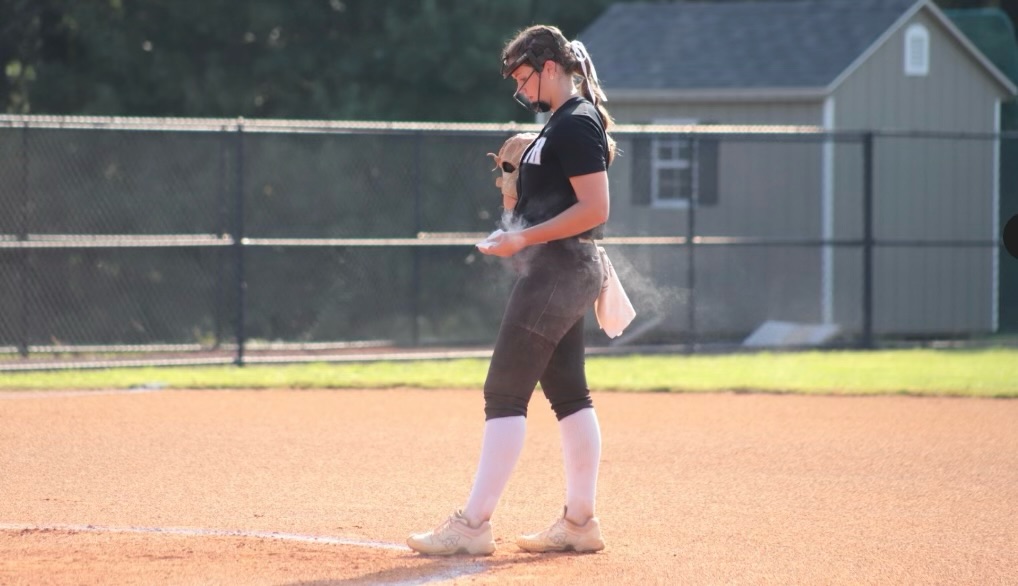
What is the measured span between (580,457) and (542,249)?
88 cm

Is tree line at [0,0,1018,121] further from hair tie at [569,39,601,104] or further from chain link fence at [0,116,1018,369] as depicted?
hair tie at [569,39,601,104]

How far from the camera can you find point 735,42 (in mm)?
22953

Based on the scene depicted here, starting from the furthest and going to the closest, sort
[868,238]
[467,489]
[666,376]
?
[868,238]
[666,376]
[467,489]

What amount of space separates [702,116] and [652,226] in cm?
174

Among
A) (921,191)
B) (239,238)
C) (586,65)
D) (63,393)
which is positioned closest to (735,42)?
(921,191)

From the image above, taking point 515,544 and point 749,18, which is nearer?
point 515,544

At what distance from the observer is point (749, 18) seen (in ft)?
78.6

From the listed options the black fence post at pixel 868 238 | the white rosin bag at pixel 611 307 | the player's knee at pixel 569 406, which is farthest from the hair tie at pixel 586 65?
the black fence post at pixel 868 238

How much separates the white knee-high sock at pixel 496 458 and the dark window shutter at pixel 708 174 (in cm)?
1547

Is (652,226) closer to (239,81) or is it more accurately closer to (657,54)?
(657,54)

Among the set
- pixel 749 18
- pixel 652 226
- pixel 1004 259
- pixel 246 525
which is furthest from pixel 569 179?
pixel 749 18

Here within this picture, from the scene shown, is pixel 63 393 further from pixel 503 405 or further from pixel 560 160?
pixel 560 160

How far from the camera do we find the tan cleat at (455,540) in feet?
20.1

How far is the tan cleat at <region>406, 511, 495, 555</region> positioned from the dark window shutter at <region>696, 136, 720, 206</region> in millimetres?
15488
